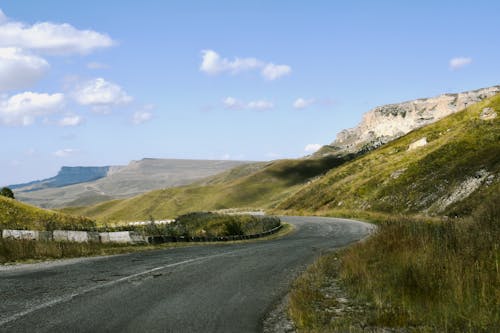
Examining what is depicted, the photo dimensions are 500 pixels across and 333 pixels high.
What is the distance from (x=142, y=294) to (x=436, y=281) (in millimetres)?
5379

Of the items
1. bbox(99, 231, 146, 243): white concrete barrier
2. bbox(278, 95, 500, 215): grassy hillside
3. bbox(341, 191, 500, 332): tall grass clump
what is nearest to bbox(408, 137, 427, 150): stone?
bbox(278, 95, 500, 215): grassy hillside

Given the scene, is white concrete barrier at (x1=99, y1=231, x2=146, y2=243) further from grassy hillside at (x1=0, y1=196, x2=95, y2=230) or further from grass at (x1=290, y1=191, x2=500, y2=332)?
grassy hillside at (x1=0, y1=196, x2=95, y2=230)

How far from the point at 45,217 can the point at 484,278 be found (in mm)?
34985

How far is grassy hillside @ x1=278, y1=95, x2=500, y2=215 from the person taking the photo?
158 feet

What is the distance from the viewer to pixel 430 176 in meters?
59.5

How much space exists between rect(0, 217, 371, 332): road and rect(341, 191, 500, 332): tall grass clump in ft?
6.36

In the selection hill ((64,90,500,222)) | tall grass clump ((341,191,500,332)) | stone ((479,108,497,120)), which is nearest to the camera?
tall grass clump ((341,191,500,332))

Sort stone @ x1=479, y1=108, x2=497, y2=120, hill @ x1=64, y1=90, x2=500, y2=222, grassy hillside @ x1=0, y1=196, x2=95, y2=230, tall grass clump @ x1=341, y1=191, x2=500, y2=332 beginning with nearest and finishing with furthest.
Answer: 1. tall grass clump @ x1=341, y1=191, x2=500, y2=332
2. grassy hillside @ x1=0, y1=196, x2=95, y2=230
3. hill @ x1=64, y1=90, x2=500, y2=222
4. stone @ x1=479, y1=108, x2=497, y2=120

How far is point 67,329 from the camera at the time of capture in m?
6.54

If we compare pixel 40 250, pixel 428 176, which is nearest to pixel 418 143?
pixel 428 176

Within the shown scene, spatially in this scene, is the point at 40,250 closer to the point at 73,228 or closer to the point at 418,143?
the point at 73,228

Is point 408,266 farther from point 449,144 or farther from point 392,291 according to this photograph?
point 449,144

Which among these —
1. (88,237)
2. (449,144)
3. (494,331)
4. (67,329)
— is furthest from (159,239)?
(449,144)

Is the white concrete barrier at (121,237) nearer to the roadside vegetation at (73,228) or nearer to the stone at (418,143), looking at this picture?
the roadside vegetation at (73,228)
